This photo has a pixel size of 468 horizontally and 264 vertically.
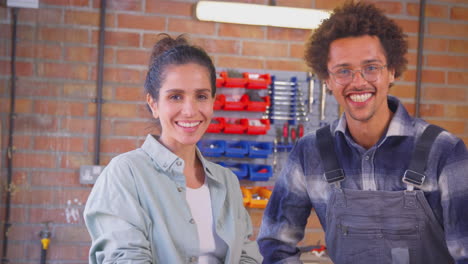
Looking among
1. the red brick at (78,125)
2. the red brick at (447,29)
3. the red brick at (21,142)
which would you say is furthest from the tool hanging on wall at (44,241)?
the red brick at (447,29)

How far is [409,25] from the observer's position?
10.5ft

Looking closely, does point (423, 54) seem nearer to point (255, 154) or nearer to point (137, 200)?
point (255, 154)

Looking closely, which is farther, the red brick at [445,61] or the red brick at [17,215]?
the red brick at [445,61]

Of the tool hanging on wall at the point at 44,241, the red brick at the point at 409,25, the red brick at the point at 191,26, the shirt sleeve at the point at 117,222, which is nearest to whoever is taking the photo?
the shirt sleeve at the point at 117,222

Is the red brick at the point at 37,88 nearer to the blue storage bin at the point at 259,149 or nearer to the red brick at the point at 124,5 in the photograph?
the red brick at the point at 124,5

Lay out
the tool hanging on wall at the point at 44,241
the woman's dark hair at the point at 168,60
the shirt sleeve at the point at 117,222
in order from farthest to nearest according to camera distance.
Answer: the tool hanging on wall at the point at 44,241, the woman's dark hair at the point at 168,60, the shirt sleeve at the point at 117,222

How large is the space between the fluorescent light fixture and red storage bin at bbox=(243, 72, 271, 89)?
305mm

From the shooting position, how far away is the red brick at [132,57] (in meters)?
2.93

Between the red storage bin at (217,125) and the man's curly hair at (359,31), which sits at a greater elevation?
the man's curly hair at (359,31)

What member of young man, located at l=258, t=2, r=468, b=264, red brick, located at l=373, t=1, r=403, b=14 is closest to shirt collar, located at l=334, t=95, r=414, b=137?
young man, located at l=258, t=2, r=468, b=264

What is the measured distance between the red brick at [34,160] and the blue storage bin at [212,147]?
832 mm

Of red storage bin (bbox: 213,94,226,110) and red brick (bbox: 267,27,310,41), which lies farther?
red brick (bbox: 267,27,310,41)

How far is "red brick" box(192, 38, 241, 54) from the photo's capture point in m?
3.01

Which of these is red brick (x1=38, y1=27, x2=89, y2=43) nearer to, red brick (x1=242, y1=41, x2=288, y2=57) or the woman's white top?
red brick (x1=242, y1=41, x2=288, y2=57)
